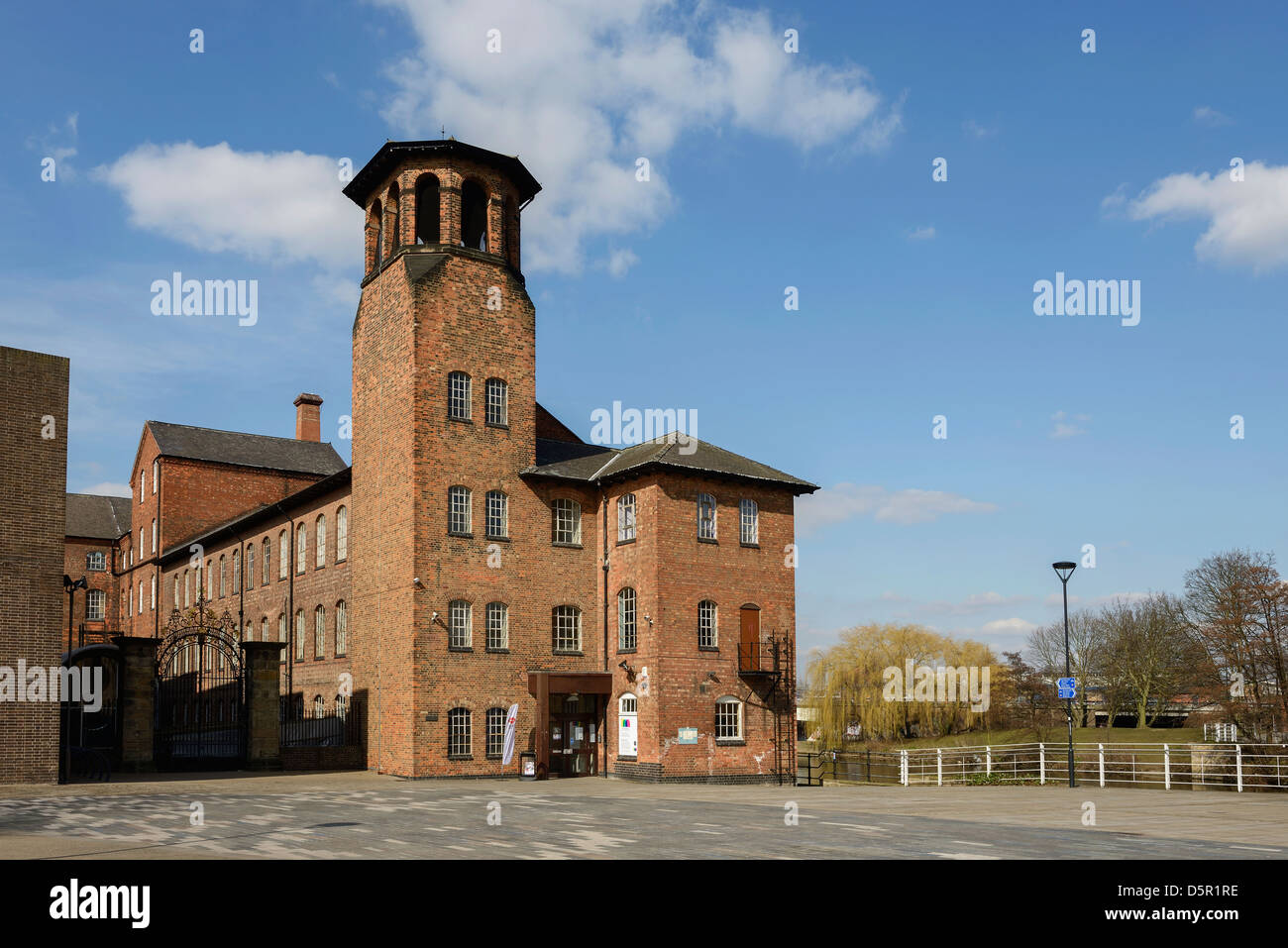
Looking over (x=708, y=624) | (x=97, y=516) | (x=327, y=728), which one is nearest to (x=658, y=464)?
(x=708, y=624)

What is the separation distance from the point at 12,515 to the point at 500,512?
12.5m

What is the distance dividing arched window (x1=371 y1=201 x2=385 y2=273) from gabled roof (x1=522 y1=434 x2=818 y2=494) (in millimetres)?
7602

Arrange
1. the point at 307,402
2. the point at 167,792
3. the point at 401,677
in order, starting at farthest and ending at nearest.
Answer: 1. the point at 307,402
2. the point at 401,677
3. the point at 167,792

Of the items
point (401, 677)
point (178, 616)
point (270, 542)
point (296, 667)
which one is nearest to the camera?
point (401, 677)

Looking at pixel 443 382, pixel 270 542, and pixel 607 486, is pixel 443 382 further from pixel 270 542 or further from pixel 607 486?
pixel 270 542

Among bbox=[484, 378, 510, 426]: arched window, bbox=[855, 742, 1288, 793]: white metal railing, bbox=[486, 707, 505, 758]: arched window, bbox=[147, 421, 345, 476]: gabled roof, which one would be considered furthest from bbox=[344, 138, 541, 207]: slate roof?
bbox=[147, 421, 345, 476]: gabled roof

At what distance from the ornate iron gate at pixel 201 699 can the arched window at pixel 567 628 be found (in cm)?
940

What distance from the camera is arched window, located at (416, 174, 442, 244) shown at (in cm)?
3384

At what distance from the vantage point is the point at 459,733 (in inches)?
1195

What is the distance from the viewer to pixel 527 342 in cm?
3362

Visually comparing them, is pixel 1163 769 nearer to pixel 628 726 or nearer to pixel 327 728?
pixel 628 726

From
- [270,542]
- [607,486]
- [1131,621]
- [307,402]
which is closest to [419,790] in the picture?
[607,486]

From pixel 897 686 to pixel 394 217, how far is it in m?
39.6

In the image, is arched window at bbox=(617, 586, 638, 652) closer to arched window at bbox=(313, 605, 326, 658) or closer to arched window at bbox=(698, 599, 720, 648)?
arched window at bbox=(698, 599, 720, 648)
